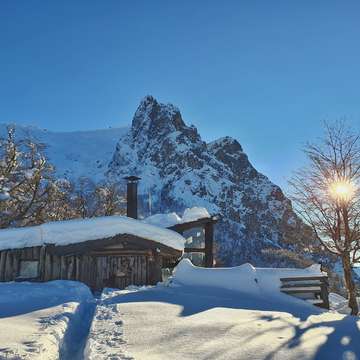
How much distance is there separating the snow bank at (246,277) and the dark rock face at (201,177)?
87618mm

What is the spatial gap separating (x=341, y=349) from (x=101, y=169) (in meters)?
165

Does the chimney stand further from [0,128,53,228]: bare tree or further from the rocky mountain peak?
the rocky mountain peak

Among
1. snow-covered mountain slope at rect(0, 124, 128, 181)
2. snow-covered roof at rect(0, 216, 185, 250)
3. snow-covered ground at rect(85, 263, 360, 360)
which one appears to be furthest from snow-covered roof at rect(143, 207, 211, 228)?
snow-covered mountain slope at rect(0, 124, 128, 181)

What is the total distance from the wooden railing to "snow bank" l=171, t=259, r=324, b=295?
18 centimetres

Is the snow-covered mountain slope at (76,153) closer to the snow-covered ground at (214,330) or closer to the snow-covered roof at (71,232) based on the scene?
the snow-covered roof at (71,232)

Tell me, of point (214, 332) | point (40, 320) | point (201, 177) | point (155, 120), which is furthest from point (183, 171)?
point (214, 332)

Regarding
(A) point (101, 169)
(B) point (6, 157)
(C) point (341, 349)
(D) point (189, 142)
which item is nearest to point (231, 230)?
(D) point (189, 142)

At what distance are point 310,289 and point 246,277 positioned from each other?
269 centimetres

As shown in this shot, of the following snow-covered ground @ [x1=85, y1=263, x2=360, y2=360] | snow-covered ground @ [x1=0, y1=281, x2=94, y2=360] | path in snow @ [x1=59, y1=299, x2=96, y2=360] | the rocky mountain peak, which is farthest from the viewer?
the rocky mountain peak

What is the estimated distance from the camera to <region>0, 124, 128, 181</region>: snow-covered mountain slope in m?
164

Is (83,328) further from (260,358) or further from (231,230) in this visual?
(231,230)

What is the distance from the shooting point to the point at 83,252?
18.2 metres

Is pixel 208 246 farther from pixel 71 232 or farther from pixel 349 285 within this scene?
pixel 349 285

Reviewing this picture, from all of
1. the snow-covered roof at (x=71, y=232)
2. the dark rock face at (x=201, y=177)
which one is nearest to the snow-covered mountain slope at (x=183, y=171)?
the dark rock face at (x=201, y=177)
